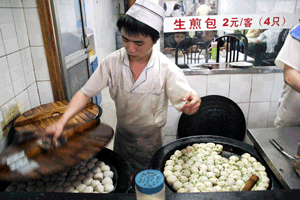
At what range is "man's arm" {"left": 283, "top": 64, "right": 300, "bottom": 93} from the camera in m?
1.41

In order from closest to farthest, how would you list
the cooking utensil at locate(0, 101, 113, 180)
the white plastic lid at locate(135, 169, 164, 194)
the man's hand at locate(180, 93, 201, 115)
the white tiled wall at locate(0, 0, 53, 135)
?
the white plastic lid at locate(135, 169, 164, 194) < the cooking utensil at locate(0, 101, 113, 180) < the man's hand at locate(180, 93, 201, 115) < the white tiled wall at locate(0, 0, 53, 135)

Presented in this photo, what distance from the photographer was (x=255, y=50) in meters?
2.53

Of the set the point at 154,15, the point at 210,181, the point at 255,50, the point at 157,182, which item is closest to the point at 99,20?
the point at 255,50

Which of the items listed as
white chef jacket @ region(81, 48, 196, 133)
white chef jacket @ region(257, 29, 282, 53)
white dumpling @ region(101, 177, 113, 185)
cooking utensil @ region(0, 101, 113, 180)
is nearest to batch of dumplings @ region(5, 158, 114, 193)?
white dumpling @ region(101, 177, 113, 185)

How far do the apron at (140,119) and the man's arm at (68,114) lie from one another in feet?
0.86

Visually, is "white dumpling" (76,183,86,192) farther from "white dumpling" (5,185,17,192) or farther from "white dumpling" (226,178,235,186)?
"white dumpling" (226,178,235,186)

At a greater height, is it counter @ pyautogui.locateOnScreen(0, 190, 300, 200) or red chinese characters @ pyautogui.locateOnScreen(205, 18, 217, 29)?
red chinese characters @ pyautogui.locateOnScreen(205, 18, 217, 29)

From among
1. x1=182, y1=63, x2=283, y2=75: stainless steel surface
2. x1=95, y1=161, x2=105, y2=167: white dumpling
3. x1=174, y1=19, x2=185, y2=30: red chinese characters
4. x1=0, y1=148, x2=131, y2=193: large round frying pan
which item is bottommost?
x1=95, y1=161, x2=105, y2=167: white dumpling

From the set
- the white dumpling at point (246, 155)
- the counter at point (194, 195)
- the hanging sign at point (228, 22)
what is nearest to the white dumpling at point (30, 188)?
the counter at point (194, 195)

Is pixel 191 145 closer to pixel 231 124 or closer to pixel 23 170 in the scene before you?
pixel 23 170

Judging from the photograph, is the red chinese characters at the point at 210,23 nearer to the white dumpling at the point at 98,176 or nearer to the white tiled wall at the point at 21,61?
the white tiled wall at the point at 21,61

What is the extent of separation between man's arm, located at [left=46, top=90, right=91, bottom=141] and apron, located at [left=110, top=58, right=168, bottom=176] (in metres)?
0.26

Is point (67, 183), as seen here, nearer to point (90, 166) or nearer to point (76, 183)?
point (76, 183)

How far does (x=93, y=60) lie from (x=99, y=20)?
152cm
